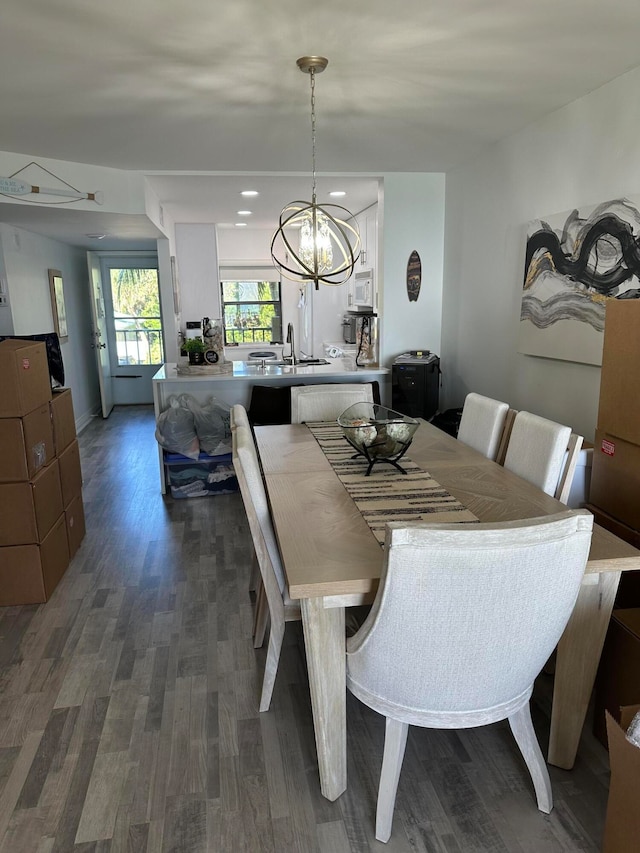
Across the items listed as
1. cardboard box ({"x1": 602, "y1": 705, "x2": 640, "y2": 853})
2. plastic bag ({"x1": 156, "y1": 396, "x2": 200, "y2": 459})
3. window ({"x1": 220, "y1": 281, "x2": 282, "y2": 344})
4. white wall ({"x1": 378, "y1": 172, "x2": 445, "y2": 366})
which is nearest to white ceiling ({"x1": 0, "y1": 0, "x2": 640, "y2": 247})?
white wall ({"x1": 378, "y1": 172, "x2": 445, "y2": 366})

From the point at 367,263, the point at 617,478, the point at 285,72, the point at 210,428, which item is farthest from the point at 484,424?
the point at 367,263

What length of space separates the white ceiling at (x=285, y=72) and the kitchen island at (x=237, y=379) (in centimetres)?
149

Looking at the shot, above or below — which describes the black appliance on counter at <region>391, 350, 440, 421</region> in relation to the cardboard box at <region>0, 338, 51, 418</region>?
below

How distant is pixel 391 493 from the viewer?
2.13 metres

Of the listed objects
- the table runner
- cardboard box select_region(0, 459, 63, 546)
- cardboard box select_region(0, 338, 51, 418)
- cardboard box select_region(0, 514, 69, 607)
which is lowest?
cardboard box select_region(0, 514, 69, 607)

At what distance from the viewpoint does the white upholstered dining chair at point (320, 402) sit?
3.44m

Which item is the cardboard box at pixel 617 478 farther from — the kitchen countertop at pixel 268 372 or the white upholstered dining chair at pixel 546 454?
the kitchen countertop at pixel 268 372

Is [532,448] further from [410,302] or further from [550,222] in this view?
[410,302]

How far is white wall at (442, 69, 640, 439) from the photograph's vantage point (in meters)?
2.71

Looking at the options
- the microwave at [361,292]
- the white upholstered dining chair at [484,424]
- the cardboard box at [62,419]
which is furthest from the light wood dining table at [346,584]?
the microwave at [361,292]

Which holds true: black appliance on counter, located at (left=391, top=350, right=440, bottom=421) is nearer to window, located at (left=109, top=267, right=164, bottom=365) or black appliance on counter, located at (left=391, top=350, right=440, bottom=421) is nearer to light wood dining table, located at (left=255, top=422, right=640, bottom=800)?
light wood dining table, located at (left=255, top=422, right=640, bottom=800)

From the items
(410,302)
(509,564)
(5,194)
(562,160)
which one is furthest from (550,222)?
(5,194)

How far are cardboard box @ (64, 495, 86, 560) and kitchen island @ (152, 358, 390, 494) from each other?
88 centimetres

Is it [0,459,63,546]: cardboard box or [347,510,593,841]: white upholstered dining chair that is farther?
[0,459,63,546]: cardboard box
